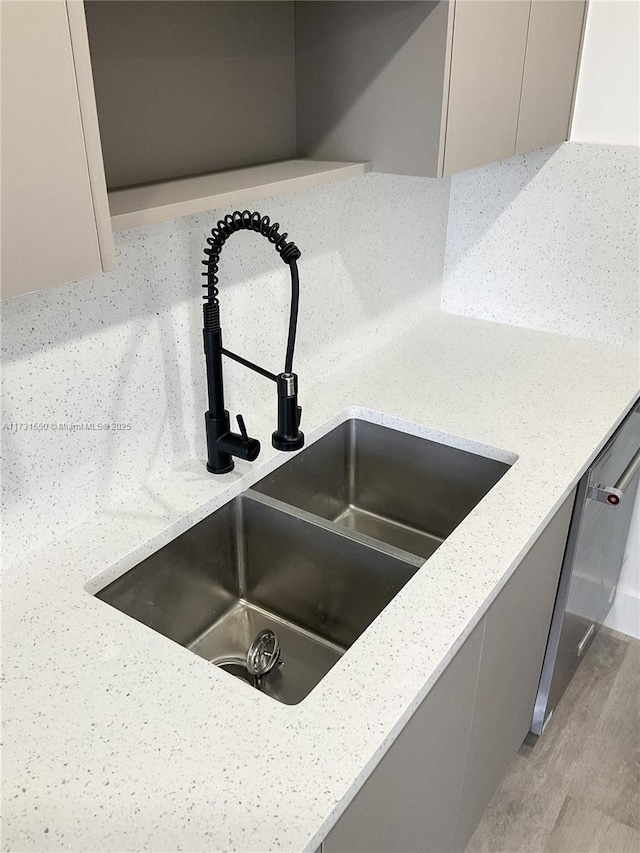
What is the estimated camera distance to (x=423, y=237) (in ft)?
6.61

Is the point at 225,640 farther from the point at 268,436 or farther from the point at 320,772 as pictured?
the point at 320,772

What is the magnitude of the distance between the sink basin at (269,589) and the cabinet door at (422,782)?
0.67 feet

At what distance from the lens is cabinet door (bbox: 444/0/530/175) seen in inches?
50.0

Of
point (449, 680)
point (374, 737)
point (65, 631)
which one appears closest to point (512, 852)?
point (449, 680)

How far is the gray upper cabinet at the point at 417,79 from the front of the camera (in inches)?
49.4

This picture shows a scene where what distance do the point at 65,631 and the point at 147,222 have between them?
0.58 m

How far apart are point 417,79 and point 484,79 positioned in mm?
166

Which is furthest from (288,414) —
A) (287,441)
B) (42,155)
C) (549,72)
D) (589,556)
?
(549,72)

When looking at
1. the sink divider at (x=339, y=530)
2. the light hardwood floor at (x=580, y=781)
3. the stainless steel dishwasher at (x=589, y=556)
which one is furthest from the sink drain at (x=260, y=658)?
the light hardwood floor at (x=580, y=781)

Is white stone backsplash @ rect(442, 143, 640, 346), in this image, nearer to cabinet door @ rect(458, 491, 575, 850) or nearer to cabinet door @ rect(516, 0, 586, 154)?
cabinet door @ rect(516, 0, 586, 154)

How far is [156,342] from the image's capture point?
1.27 metres

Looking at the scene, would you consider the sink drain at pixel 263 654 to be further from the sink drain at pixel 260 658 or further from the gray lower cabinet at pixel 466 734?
the gray lower cabinet at pixel 466 734

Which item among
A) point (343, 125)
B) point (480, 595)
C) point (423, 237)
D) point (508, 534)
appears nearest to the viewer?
point (480, 595)

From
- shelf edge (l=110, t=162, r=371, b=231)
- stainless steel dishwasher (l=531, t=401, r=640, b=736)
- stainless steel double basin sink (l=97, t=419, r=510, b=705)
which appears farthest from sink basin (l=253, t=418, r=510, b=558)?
shelf edge (l=110, t=162, r=371, b=231)
